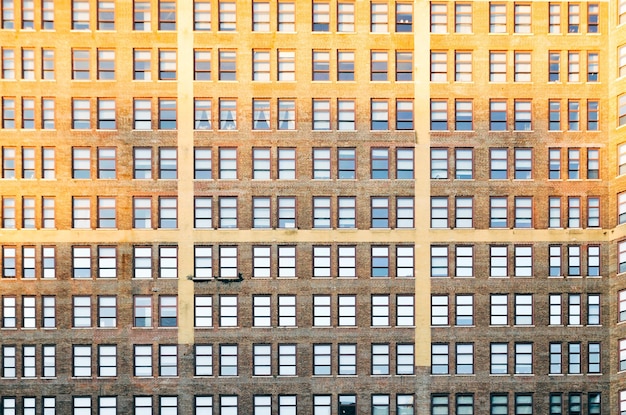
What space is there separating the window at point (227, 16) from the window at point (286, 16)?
2925 mm

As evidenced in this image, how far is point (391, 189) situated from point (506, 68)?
36.0 feet

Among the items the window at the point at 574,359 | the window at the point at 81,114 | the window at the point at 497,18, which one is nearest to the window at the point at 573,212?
the window at the point at 574,359

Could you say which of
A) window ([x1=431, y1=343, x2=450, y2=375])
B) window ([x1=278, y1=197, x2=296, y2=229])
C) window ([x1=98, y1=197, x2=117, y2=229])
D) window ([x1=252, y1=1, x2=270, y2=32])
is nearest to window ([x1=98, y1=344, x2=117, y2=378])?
window ([x1=98, y1=197, x2=117, y2=229])

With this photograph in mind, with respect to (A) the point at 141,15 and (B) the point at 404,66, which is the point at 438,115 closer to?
(B) the point at 404,66

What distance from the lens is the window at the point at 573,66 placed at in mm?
50438

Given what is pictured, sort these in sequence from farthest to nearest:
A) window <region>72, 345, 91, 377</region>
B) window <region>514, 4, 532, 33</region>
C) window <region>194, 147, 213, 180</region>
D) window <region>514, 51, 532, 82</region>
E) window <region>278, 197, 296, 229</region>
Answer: window <region>514, 4, 532, 33</region>
window <region>514, 51, 532, 82</region>
window <region>278, 197, 296, 229</region>
window <region>194, 147, 213, 180</region>
window <region>72, 345, 91, 377</region>

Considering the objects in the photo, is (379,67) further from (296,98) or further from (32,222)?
(32,222)

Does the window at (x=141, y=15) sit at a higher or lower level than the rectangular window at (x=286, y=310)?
higher

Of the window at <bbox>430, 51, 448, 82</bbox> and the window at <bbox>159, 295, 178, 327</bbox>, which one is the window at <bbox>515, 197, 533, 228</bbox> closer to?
the window at <bbox>430, 51, 448, 82</bbox>

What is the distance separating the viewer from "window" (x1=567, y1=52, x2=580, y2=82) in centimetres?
5044

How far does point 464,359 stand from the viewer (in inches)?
1962

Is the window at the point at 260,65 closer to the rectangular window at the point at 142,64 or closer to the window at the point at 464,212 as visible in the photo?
the rectangular window at the point at 142,64

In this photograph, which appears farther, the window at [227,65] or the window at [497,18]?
the window at [497,18]

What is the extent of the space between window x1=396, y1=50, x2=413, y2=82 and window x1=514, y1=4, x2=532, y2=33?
738 cm
